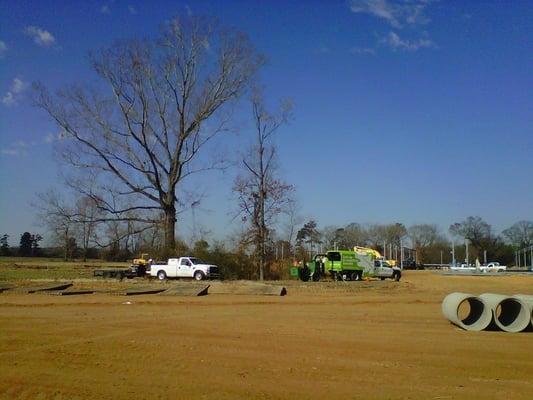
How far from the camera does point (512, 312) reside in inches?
649

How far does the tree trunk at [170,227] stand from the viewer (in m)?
52.1

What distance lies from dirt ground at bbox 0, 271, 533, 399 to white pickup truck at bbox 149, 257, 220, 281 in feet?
85.2

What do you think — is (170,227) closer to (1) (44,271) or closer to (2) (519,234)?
(1) (44,271)

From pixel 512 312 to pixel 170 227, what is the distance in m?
39.7

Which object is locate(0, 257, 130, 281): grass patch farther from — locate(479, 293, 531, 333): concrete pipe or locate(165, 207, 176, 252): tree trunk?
locate(479, 293, 531, 333): concrete pipe

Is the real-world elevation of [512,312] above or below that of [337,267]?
below

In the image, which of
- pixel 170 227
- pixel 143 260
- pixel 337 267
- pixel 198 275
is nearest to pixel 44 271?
pixel 143 260

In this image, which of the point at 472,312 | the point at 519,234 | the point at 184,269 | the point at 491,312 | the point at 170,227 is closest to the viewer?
the point at 491,312

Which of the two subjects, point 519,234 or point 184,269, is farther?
point 519,234

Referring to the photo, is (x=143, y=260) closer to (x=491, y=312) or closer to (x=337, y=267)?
(x=337, y=267)

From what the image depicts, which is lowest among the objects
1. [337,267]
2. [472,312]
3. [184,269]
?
[472,312]

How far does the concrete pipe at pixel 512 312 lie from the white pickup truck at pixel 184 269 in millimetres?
31205

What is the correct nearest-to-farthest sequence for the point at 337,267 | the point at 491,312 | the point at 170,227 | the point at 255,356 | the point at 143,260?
1. the point at 255,356
2. the point at 491,312
3. the point at 337,267
4. the point at 170,227
5. the point at 143,260

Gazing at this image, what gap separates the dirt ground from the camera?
345 inches
